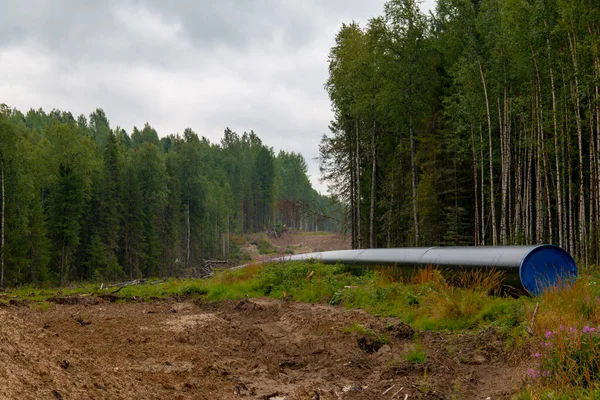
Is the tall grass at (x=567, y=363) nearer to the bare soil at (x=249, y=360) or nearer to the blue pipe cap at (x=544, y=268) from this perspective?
the bare soil at (x=249, y=360)

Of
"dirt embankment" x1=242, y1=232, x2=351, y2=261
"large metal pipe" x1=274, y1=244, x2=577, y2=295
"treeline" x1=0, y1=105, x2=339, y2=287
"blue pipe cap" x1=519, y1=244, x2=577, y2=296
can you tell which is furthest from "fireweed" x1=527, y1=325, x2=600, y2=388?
"dirt embankment" x1=242, y1=232, x2=351, y2=261

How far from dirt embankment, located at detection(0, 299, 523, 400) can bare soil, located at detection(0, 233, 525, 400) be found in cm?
2

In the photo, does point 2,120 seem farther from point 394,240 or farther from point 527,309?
A: point 527,309

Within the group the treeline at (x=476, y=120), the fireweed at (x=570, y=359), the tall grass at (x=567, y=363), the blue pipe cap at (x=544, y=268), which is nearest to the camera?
Result: the tall grass at (x=567, y=363)

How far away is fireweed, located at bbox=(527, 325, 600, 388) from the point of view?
172 inches

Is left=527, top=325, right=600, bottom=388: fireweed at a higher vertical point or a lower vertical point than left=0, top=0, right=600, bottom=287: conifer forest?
lower

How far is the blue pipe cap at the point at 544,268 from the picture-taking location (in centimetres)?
895

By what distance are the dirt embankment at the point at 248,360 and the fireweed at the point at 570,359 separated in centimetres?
42

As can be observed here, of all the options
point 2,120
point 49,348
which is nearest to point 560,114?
point 49,348

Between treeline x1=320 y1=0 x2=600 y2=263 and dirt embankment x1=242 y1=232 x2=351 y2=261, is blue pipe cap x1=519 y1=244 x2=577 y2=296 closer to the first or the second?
treeline x1=320 y1=0 x2=600 y2=263

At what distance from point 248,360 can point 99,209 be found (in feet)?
125

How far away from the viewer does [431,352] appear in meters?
6.73

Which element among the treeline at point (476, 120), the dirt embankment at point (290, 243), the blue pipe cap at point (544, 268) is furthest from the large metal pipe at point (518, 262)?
the dirt embankment at point (290, 243)

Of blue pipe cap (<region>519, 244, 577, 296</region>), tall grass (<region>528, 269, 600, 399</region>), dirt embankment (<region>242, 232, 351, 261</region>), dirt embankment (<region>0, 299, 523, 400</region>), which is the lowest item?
dirt embankment (<region>242, 232, 351, 261</region>)
